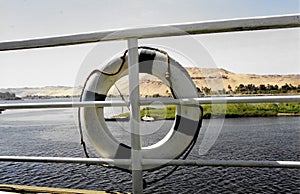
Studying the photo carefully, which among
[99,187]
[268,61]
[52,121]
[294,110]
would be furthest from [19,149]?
[294,110]

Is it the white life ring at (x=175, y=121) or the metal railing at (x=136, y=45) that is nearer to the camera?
the metal railing at (x=136, y=45)

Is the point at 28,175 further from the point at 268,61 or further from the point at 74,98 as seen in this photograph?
the point at 268,61

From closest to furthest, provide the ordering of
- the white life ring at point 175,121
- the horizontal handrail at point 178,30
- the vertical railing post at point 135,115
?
the horizontal handrail at point 178,30 → the vertical railing post at point 135,115 → the white life ring at point 175,121

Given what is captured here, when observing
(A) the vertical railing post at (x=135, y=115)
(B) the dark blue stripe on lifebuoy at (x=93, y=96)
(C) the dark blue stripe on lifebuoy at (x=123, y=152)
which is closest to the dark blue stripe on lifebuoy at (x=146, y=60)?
(A) the vertical railing post at (x=135, y=115)

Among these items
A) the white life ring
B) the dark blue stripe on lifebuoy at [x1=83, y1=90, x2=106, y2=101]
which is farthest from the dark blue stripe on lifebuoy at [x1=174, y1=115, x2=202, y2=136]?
the dark blue stripe on lifebuoy at [x1=83, y1=90, x2=106, y2=101]

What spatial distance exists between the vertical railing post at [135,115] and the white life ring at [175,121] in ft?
0.17

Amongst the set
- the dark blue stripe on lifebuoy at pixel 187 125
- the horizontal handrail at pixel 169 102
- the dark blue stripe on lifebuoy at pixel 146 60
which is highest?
the dark blue stripe on lifebuoy at pixel 146 60

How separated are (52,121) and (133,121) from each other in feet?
41.8

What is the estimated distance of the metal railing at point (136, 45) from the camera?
121cm

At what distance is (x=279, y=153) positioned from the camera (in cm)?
748

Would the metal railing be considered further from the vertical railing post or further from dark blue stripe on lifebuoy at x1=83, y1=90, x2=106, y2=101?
dark blue stripe on lifebuoy at x1=83, y1=90, x2=106, y2=101

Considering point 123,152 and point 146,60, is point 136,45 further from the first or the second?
point 123,152

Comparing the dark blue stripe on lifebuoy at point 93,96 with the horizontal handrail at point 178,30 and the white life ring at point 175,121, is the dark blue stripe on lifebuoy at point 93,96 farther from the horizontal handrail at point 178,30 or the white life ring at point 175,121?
the horizontal handrail at point 178,30

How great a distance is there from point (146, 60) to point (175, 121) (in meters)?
0.33
